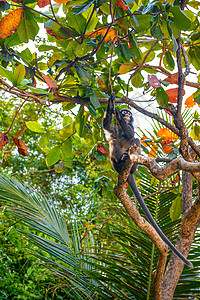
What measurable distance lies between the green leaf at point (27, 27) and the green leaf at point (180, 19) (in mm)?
599

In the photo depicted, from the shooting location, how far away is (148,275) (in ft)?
5.46

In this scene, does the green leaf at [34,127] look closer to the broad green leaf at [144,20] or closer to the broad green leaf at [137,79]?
the broad green leaf at [137,79]

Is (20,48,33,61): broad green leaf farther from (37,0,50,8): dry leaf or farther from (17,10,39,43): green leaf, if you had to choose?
(37,0,50,8): dry leaf

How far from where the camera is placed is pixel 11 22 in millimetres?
1265

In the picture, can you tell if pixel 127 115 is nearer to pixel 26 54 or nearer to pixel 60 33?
Result: pixel 26 54

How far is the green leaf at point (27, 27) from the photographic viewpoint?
1.32m

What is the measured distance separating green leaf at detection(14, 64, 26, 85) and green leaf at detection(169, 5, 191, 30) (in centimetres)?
67

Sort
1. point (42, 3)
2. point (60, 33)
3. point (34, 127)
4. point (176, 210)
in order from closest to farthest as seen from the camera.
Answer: point (42, 3) → point (60, 33) → point (176, 210) → point (34, 127)

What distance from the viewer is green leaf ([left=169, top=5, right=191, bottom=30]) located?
112 centimetres

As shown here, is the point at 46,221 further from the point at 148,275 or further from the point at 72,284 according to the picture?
the point at 148,275

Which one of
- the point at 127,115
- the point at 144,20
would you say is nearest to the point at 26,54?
the point at 144,20

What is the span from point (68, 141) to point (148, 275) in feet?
3.33

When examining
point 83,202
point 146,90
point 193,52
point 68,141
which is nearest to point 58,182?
point 83,202

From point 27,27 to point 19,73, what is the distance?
0.20 meters
